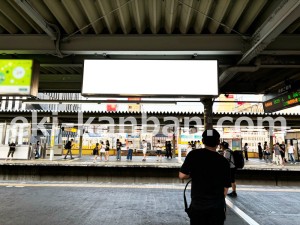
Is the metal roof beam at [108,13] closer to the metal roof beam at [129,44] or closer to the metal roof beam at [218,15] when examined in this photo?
the metal roof beam at [129,44]

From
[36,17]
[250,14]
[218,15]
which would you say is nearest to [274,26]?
[250,14]

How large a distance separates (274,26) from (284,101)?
12.4 ft

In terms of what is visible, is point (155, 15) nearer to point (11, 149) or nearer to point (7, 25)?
point (7, 25)

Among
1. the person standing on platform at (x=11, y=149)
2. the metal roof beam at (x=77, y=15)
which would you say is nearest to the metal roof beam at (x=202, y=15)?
the metal roof beam at (x=77, y=15)

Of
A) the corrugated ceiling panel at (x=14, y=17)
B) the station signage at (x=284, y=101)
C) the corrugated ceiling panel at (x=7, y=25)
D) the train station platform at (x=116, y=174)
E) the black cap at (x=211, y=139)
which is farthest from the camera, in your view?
the train station platform at (x=116, y=174)

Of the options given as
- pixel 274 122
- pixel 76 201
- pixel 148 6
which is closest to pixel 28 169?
pixel 76 201

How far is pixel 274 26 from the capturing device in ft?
9.57

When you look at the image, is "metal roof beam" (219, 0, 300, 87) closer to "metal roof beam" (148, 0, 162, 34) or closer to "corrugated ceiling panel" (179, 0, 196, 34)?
"corrugated ceiling panel" (179, 0, 196, 34)

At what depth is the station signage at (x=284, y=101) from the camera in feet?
18.9

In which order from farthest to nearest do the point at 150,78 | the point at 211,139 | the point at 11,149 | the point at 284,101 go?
the point at 11,149 < the point at 284,101 < the point at 150,78 < the point at 211,139

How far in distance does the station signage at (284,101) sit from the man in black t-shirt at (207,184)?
4230 mm

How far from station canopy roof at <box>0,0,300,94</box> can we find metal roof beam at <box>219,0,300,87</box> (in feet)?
0.04

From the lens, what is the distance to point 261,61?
426cm

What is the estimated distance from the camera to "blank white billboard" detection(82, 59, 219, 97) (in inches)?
142
